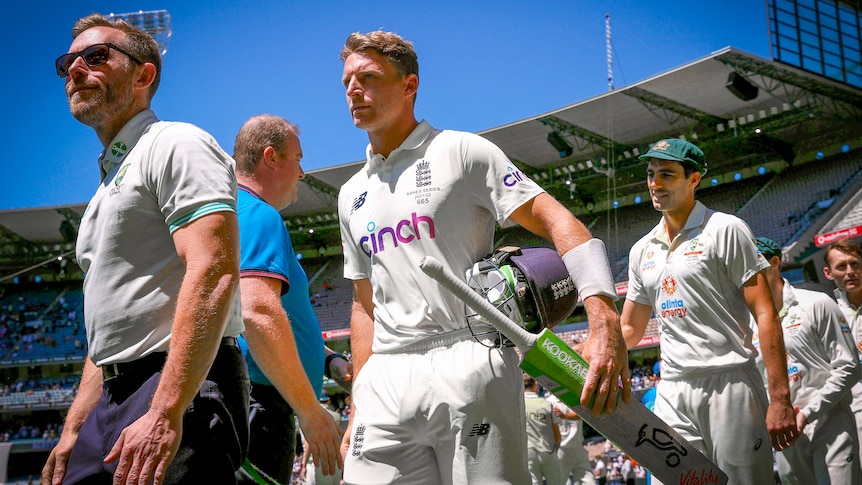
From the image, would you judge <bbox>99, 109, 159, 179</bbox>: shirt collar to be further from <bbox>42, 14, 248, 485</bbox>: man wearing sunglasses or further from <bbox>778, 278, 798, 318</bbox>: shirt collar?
<bbox>778, 278, 798, 318</bbox>: shirt collar

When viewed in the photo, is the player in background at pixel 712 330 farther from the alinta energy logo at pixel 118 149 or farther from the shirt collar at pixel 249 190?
the alinta energy logo at pixel 118 149

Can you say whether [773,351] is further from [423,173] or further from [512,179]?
[423,173]

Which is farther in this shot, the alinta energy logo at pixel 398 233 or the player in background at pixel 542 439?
the player in background at pixel 542 439

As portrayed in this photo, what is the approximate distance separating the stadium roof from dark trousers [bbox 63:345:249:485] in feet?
88.6

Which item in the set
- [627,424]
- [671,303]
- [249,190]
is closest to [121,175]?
[249,190]

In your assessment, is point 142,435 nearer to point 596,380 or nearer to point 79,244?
point 79,244

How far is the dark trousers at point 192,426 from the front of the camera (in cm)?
214

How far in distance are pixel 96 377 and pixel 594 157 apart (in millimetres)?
31720

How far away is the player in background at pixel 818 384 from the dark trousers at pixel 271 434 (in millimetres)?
3699

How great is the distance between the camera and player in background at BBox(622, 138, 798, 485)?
396 centimetres

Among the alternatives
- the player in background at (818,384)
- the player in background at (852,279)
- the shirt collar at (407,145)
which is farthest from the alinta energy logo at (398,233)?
the player in background at (852,279)

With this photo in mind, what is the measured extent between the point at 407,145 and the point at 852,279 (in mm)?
4997

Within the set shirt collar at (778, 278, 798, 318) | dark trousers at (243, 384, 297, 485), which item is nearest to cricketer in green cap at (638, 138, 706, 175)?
shirt collar at (778, 278, 798, 318)

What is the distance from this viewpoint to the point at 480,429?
8.57 ft
